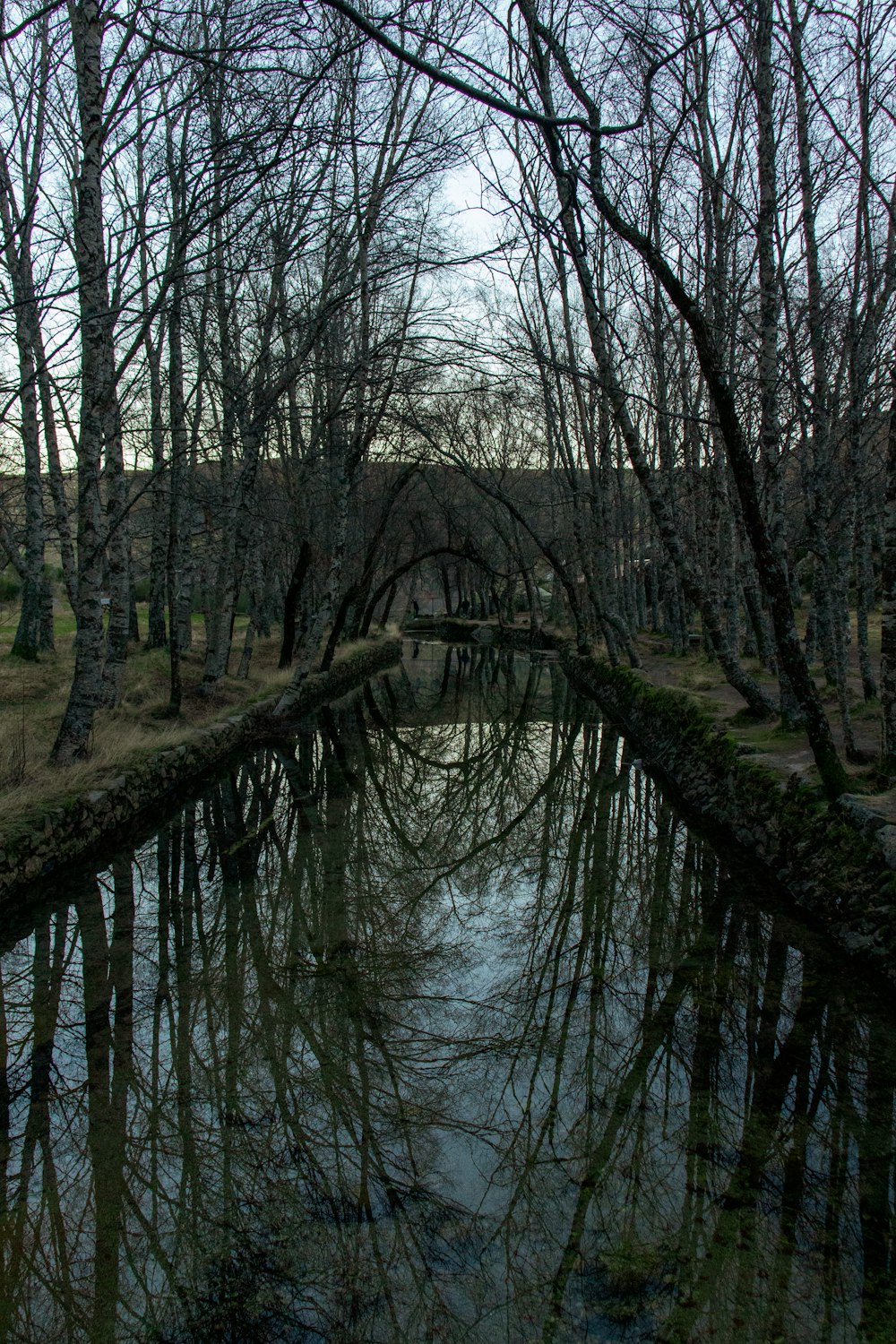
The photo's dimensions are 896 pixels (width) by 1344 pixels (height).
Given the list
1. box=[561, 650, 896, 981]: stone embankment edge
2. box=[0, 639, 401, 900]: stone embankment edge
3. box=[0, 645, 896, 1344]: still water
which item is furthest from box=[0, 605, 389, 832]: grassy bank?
box=[561, 650, 896, 981]: stone embankment edge

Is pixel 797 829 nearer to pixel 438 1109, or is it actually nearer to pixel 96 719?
pixel 438 1109

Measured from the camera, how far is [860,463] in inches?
371

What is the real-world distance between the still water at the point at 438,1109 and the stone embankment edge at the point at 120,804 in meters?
0.38

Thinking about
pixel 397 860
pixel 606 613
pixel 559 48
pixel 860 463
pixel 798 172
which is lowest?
pixel 397 860

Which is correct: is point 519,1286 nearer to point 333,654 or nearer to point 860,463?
point 860,463

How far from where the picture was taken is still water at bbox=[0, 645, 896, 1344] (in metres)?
3.07

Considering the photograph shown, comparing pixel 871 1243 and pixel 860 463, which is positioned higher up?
pixel 860 463

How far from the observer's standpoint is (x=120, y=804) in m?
9.03

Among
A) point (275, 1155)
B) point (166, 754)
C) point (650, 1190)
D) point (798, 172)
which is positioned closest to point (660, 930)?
point (650, 1190)

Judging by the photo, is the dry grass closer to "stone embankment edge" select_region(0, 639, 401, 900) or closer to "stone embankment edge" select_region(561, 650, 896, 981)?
"stone embankment edge" select_region(0, 639, 401, 900)

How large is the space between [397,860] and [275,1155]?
4653 mm

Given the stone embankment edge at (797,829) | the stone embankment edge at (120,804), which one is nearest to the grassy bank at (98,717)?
the stone embankment edge at (120,804)

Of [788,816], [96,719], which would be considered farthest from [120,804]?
[788,816]

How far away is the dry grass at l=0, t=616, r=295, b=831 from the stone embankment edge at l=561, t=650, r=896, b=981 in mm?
6142
